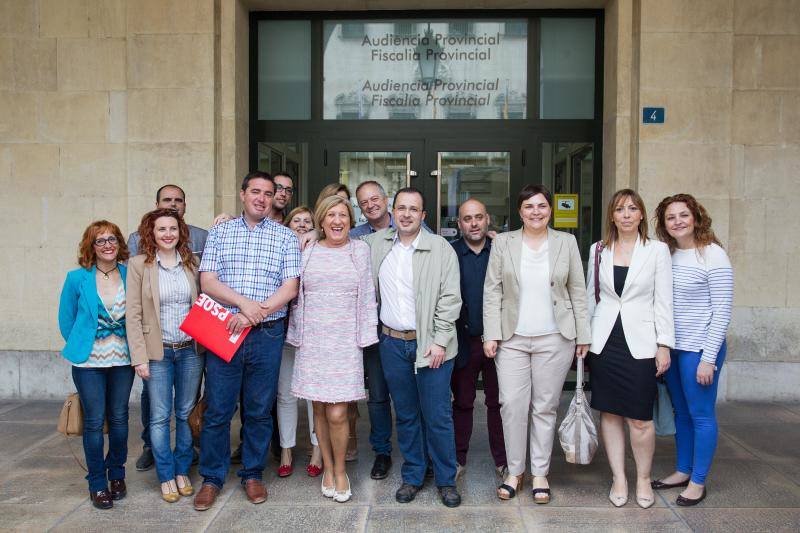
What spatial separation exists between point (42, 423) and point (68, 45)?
3599 mm

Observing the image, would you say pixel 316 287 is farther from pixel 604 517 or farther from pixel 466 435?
pixel 604 517

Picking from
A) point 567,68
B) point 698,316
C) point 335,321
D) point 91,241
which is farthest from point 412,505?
point 567,68

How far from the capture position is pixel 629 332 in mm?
4117

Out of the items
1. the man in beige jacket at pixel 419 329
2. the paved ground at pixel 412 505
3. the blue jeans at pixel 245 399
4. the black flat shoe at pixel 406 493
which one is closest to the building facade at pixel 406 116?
the paved ground at pixel 412 505

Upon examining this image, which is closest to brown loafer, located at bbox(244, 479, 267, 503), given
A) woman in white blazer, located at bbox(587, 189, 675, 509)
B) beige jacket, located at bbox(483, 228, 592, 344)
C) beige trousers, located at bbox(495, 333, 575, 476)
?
beige trousers, located at bbox(495, 333, 575, 476)

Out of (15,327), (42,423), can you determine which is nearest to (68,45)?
(15,327)

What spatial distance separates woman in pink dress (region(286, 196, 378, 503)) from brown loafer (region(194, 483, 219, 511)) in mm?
714

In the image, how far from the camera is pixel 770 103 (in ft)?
21.7

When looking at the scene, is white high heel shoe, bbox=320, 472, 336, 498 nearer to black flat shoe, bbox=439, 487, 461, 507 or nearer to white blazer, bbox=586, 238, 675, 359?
black flat shoe, bbox=439, 487, 461, 507

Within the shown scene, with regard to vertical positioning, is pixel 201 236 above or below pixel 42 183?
below

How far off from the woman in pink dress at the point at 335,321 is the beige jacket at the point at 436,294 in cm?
30

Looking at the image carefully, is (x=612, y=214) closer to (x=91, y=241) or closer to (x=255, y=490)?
(x=255, y=490)

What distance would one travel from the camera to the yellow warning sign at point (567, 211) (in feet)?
23.9

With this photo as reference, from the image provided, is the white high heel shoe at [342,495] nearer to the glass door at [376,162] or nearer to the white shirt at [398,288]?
the white shirt at [398,288]
